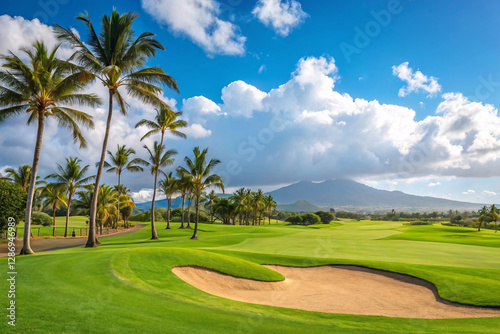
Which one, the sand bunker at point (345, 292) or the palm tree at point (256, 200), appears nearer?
the sand bunker at point (345, 292)

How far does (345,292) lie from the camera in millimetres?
15172

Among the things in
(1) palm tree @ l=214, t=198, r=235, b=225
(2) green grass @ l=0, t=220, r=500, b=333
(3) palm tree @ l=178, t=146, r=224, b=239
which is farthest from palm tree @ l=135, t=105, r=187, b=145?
(1) palm tree @ l=214, t=198, r=235, b=225

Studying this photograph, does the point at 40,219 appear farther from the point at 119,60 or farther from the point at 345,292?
the point at 345,292

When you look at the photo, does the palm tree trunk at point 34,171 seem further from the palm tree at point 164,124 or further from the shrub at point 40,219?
the shrub at point 40,219

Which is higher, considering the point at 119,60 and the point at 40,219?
the point at 119,60

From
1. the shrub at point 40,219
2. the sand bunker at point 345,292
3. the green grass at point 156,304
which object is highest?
the green grass at point 156,304

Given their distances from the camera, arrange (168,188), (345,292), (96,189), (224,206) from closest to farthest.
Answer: (345,292) < (96,189) < (168,188) < (224,206)

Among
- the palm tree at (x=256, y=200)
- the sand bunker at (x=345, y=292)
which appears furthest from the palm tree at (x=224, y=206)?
the sand bunker at (x=345, y=292)

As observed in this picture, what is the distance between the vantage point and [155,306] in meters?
8.41

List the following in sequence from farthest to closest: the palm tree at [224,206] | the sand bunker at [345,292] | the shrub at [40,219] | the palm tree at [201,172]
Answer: the palm tree at [224,206], the shrub at [40,219], the palm tree at [201,172], the sand bunker at [345,292]

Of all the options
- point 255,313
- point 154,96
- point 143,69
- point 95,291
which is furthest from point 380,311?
point 143,69

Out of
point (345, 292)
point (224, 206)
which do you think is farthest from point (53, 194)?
point (224, 206)

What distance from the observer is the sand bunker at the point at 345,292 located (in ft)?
39.8

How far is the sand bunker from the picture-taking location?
12.1 metres
